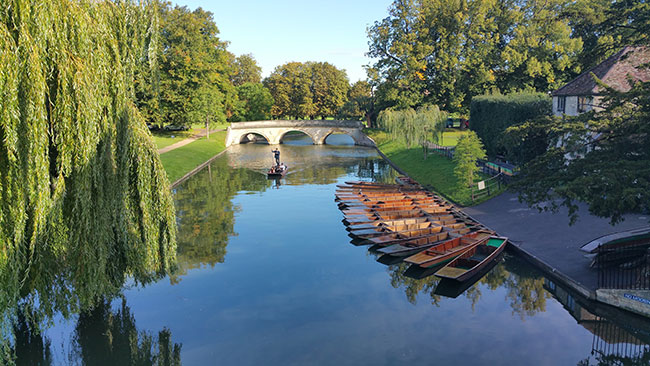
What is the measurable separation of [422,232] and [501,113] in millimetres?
23544

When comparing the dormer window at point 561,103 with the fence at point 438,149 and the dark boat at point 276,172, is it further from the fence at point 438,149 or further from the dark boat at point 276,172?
the dark boat at point 276,172

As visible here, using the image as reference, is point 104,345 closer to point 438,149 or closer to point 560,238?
point 560,238

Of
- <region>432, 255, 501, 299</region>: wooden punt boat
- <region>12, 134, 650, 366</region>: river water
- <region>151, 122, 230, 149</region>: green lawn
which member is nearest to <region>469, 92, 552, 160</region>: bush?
<region>432, 255, 501, 299</region>: wooden punt boat

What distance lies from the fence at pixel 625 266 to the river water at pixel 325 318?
4.22ft

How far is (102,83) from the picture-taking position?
1263 cm

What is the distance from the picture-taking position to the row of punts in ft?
70.1

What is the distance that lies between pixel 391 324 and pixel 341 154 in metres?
54.6

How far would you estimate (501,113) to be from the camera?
143 feet

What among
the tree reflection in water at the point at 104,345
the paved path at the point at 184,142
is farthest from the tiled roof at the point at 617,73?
the paved path at the point at 184,142

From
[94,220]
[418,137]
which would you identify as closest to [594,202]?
[94,220]

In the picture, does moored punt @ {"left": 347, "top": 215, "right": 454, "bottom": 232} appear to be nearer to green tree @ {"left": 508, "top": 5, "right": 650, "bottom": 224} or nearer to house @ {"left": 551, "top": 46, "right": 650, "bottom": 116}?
green tree @ {"left": 508, "top": 5, "right": 650, "bottom": 224}

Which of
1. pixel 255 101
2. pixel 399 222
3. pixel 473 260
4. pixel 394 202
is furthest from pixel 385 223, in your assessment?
pixel 255 101

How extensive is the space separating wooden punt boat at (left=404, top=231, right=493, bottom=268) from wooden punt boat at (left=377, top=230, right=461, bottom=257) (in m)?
0.78

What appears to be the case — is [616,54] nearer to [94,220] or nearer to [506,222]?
[506,222]
